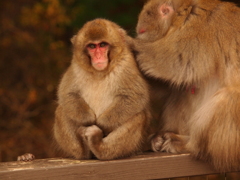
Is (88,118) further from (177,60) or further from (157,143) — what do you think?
(177,60)

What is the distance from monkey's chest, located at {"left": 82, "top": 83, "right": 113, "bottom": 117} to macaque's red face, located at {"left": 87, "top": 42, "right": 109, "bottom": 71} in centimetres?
14

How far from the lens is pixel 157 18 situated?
11.2 ft

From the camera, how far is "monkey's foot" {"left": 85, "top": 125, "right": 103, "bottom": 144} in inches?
114

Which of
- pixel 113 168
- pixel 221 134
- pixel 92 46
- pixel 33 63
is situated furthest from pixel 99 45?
pixel 33 63

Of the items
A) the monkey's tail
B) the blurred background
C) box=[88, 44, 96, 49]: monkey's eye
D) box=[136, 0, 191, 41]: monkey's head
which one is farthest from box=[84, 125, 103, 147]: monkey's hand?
the blurred background

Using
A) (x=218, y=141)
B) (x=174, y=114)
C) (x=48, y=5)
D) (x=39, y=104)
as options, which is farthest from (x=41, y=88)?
(x=218, y=141)

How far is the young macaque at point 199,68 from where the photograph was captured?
303 centimetres

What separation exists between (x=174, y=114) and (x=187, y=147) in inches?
14.6

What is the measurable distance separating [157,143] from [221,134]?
0.55m

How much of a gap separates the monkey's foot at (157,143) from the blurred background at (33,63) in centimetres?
243

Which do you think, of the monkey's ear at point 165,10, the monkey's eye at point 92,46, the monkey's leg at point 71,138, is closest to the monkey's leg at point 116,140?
the monkey's leg at point 71,138

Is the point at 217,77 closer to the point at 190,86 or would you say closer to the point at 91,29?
the point at 190,86

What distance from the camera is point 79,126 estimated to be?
120 inches

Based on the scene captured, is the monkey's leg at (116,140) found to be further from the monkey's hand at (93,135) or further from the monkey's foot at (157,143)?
the monkey's foot at (157,143)
